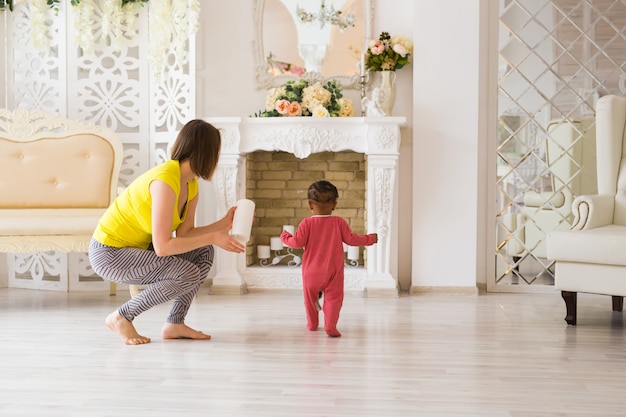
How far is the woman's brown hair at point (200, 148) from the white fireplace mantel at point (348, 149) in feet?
5.22

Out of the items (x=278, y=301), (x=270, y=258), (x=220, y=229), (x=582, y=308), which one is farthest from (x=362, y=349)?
(x=270, y=258)

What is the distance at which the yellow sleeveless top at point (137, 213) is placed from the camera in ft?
10.3

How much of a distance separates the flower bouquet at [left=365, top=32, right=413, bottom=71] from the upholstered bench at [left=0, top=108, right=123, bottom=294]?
1649 millimetres

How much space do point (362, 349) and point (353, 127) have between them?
74.3 inches

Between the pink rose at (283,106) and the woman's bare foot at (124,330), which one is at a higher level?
the pink rose at (283,106)

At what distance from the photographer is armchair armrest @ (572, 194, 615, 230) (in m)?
3.96

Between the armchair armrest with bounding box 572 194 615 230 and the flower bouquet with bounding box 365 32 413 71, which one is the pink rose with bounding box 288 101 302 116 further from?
the armchair armrest with bounding box 572 194 615 230

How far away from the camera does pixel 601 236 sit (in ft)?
12.2

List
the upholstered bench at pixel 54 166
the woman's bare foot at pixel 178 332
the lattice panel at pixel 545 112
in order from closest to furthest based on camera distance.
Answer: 1. the woman's bare foot at pixel 178 332
2. the upholstered bench at pixel 54 166
3. the lattice panel at pixel 545 112

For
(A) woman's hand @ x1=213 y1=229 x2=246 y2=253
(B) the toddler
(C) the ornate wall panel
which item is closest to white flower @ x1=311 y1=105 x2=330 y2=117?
(C) the ornate wall panel

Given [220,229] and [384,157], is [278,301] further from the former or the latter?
[220,229]

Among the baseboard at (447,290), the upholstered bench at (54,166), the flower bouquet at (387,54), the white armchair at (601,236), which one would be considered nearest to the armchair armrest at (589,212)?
the white armchair at (601,236)

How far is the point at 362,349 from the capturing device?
3248mm

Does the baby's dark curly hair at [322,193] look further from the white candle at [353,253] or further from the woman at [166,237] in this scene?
the white candle at [353,253]
